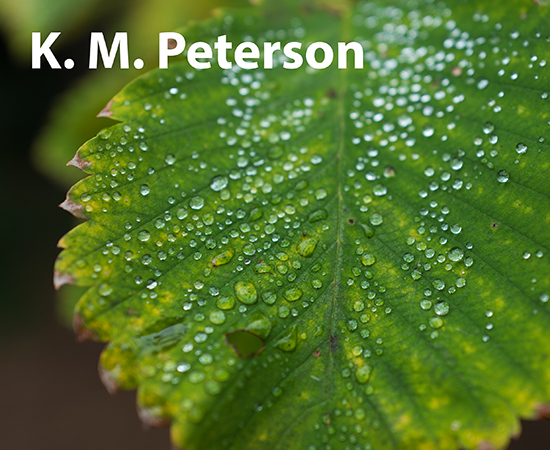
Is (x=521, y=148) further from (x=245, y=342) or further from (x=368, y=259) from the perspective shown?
(x=245, y=342)

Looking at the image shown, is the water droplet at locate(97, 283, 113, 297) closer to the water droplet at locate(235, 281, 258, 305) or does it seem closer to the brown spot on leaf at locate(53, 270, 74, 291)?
the brown spot on leaf at locate(53, 270, 74, 291)

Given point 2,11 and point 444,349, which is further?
point 2,11

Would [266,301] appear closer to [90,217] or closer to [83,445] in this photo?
[90,217]

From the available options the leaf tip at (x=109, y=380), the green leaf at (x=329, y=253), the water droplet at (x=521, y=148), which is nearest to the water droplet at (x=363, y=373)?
the green leaf at (x=329, y=253)

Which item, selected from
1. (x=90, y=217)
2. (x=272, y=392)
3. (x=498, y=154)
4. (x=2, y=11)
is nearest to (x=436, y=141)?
(x=498, y=154)

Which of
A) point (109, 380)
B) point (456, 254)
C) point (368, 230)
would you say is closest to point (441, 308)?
point (456, 254)
